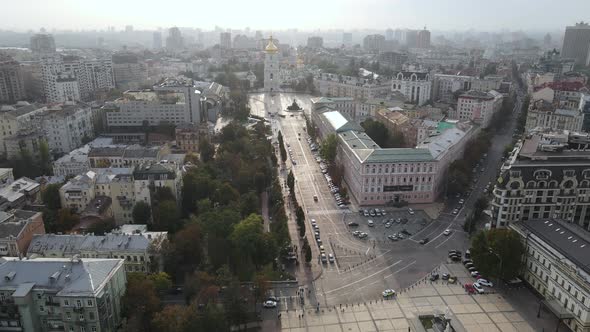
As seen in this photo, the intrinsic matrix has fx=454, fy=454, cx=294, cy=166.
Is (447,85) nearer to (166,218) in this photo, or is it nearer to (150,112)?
(150,112)

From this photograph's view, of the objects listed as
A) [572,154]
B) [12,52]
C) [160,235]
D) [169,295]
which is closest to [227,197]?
[160,235]

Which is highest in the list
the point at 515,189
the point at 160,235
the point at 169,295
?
the point at 515,189

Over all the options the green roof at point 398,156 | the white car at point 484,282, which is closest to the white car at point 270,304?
the white car at point 484,282

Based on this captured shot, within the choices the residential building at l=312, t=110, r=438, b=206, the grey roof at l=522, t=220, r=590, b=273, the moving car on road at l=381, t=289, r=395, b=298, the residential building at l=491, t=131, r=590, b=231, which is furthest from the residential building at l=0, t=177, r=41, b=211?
the grey roof at l=522, t=220, r=590, b=273

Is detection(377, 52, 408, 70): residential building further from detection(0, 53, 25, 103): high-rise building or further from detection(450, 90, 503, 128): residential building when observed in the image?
detection(0, 53, 25, 103): high-rise building

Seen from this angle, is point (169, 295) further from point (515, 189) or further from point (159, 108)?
point (159, 108)
